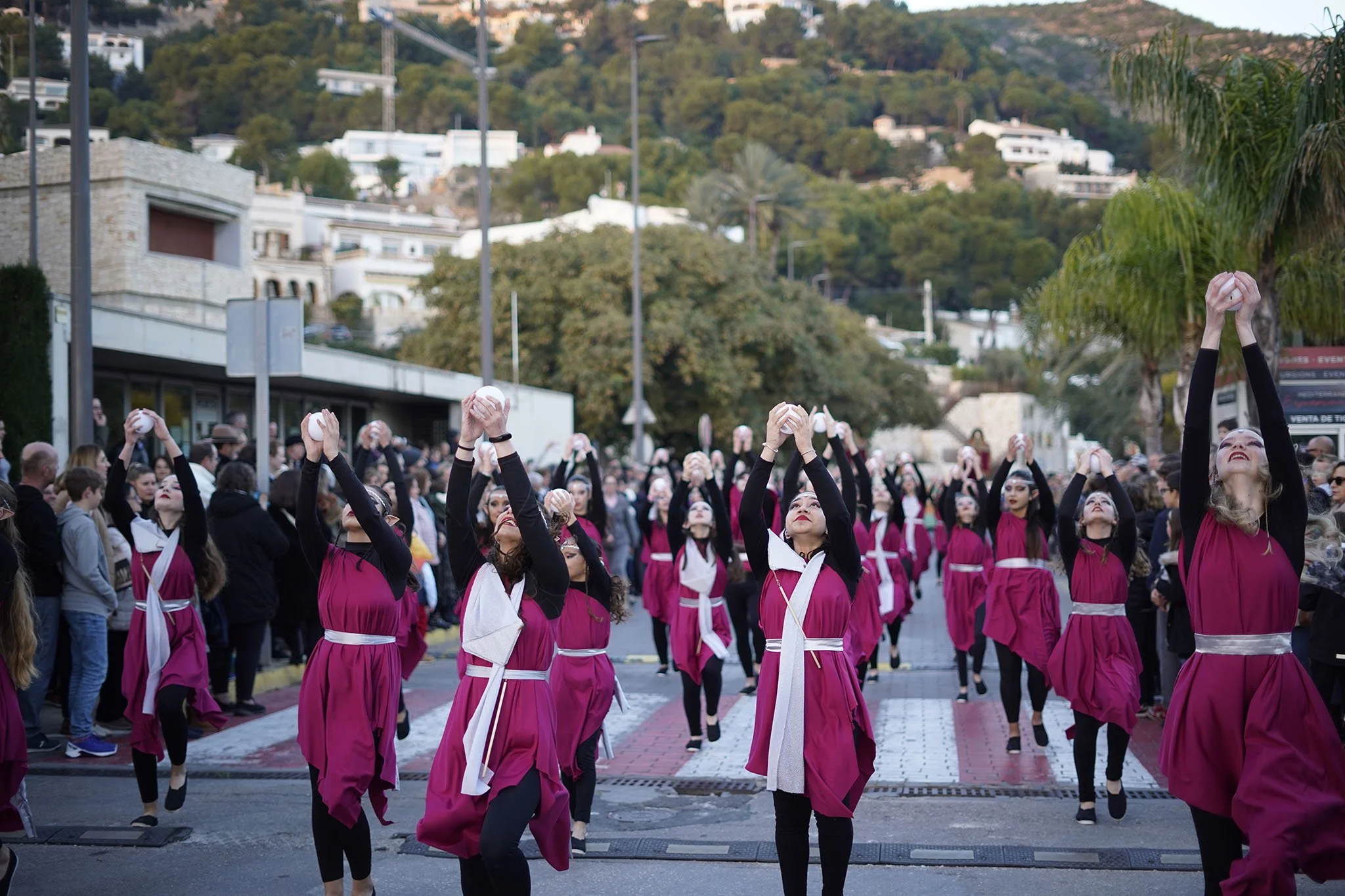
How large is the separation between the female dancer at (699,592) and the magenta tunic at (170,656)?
3116mm

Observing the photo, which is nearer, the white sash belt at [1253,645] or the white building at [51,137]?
the white sash belt at [1253,645]

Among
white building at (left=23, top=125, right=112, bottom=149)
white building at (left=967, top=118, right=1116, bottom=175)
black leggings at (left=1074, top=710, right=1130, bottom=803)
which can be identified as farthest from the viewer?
white building at (left=967, top=118, right=1116, bottom=175)

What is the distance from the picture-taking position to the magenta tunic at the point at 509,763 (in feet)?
17.5

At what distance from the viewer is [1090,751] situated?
805 centimetres

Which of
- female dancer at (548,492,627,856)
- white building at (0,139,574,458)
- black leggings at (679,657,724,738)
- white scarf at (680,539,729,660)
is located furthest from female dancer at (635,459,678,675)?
white building at (0,139,574,458)

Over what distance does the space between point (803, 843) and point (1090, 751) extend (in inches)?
106

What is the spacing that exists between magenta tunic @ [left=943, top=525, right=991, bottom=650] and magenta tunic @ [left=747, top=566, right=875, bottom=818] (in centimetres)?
628

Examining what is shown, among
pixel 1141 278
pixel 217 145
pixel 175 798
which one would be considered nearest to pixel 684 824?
pixel 175 798

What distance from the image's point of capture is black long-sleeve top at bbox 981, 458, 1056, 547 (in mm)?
9031

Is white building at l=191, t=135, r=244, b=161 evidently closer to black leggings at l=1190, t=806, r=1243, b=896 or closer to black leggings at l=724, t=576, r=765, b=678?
black leggings at l=724, t=576, r=765, b=678

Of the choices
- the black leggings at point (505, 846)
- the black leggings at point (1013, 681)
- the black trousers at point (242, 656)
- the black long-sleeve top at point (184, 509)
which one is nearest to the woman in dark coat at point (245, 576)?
the black trousers at point (242, 656)

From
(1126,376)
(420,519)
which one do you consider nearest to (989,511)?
(420,519)

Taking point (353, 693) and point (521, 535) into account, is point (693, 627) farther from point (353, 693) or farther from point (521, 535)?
point (521, 535)

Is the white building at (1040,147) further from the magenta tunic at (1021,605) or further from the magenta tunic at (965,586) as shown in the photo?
the magenta tunic at (1021,605)
